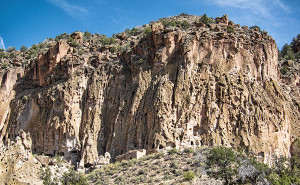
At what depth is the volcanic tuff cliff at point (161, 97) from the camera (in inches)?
1800

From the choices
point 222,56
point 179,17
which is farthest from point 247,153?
point 179,17

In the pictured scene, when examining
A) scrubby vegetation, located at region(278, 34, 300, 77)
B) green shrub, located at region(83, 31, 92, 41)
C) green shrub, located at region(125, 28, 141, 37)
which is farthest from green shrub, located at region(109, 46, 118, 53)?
scrubby vegetation, located at region(278, 34, 300, 77)

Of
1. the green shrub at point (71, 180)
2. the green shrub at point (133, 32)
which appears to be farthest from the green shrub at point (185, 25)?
the green shrub at point (71, 180)

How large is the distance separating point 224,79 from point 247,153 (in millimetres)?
9508

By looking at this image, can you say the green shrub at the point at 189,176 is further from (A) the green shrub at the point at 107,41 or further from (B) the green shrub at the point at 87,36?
(B) the green shrub at the point at 87,36

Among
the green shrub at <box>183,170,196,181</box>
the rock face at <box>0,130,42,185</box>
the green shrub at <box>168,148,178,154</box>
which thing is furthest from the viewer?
the green shrub at <box>168,148,178,154</box>

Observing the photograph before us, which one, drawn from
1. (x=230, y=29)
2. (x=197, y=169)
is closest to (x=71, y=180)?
(x=197, y=169)

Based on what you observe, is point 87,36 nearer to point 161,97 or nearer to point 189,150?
point 161,97

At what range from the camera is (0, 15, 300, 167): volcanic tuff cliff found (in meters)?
45.7

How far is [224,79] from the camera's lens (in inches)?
1909

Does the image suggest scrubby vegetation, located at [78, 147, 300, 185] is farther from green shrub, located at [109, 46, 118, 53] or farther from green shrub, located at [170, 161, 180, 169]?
green shrub, located at [109, 46, 118, 53]

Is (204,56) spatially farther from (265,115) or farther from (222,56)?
(265,115)

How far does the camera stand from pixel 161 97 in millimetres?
46844

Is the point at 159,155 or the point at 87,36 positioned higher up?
the point at 87,36
